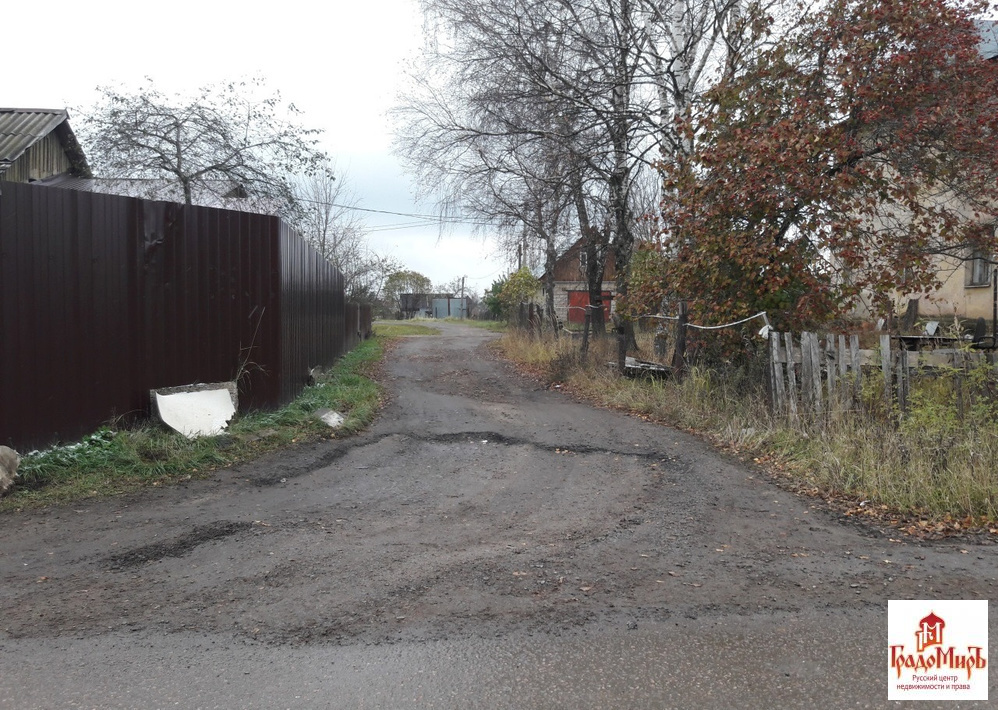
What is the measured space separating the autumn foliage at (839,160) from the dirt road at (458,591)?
3.83 meters

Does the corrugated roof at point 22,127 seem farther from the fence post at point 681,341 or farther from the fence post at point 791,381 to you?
the fence post at point 791,381

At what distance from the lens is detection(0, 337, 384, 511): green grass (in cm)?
590

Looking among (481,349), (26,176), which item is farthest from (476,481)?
(481,349)

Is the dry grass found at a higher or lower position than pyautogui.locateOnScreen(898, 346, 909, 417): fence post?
lower

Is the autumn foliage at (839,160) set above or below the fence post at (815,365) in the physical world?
above

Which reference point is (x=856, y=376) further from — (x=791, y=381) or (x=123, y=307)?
(x=123, y=307)

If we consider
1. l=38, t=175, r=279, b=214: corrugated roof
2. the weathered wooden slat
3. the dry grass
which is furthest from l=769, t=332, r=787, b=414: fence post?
l=38, t=175, r=279, b=214: corrugated roof

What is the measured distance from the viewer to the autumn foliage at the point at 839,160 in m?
9.05

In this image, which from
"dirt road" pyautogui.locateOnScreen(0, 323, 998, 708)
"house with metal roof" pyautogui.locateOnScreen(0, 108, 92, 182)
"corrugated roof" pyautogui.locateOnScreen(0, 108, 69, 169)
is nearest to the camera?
"dirt road" pyautogui.locateOnScreen(0, 323, 998, 708)

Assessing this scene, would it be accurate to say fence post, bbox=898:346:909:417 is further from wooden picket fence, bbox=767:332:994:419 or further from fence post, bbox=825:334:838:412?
fence post, bbox=825:334:838:412

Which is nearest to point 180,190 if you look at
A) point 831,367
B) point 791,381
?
point 791,381

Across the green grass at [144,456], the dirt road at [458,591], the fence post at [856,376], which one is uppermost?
the fence post at [856,376]

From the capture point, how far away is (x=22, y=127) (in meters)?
14.1

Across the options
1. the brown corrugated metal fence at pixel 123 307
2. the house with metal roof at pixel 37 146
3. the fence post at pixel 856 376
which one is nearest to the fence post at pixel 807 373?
the fence post at pixel 856 376
